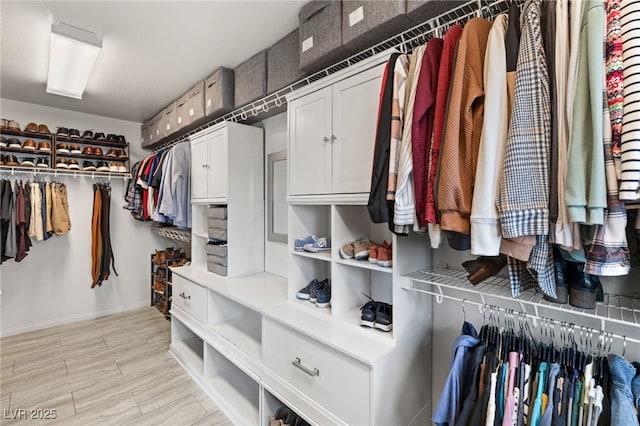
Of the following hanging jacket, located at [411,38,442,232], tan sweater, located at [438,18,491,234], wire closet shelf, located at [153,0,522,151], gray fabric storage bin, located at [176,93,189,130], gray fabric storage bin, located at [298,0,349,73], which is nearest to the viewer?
tan sweater, located at [438,18,491,234]

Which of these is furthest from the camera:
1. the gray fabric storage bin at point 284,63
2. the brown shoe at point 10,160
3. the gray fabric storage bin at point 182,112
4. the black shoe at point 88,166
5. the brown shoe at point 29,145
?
the black shoe at point 88,166

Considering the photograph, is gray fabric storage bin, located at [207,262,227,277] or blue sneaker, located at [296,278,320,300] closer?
blue sneaker, located at [296,278,320,300]

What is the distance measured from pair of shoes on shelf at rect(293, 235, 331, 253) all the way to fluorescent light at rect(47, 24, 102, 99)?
1.82 m

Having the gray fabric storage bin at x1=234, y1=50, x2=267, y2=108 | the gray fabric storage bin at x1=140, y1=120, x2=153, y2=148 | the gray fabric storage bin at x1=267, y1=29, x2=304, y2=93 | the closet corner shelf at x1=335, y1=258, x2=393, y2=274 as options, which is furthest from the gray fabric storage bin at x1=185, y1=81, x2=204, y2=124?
the closet corner shelf at x1=335, y1=258, x2=393, y2=274

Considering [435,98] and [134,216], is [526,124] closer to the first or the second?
[435,98]

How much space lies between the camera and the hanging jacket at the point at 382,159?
113 cm

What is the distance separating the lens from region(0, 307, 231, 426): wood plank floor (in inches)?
77.7

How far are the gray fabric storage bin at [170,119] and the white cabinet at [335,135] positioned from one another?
1866 mm

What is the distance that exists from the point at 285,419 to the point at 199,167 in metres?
2.07

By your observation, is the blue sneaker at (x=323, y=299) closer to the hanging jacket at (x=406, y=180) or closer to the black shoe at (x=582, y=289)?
the hanging jacket at (x=406, y=180)

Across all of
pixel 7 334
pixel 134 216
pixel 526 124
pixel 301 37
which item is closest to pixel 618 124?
pixel 526 124

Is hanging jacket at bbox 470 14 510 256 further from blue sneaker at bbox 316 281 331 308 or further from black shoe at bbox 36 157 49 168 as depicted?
black shoe at bbox 36 157 49 168

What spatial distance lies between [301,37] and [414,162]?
1.10m

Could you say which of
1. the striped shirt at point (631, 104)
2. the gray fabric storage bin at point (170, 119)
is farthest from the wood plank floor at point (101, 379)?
→ the striped shirt at point (631, 104)
